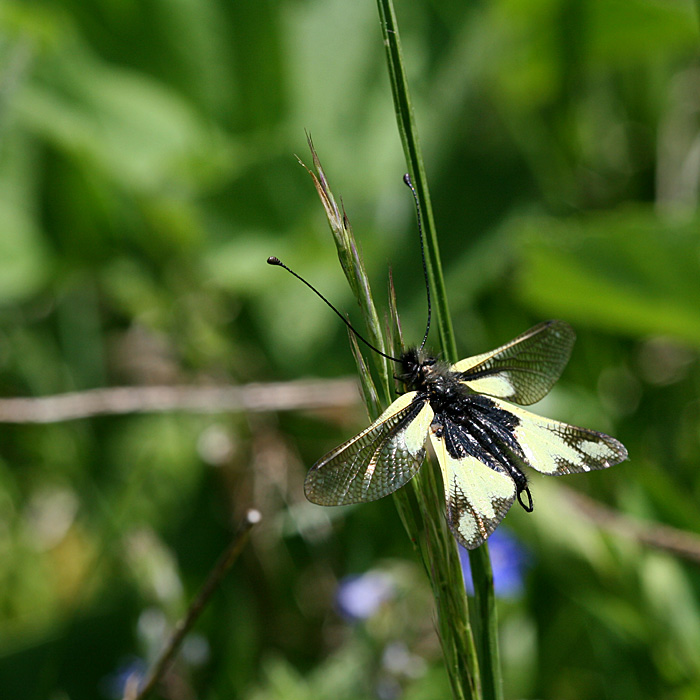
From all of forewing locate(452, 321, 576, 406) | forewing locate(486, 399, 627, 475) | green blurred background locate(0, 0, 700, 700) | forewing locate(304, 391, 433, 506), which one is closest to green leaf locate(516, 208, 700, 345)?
green blurred background locate(0, 0, 700, 700)

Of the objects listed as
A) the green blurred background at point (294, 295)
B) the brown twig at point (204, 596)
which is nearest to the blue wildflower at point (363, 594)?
the green blurred background at point (294, 295)

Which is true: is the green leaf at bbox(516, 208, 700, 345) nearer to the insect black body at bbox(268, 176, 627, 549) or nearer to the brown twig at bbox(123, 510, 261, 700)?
the insect black body at bbox(268, 176, 627, 549)

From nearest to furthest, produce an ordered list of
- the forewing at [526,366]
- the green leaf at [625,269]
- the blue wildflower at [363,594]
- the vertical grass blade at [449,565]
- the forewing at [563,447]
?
the vertical grass blade at [449,565]
the forewing at [563,447]
the forewing at [526,366]
the blue wildflower at [363,594]
the green leaf at [625,269]

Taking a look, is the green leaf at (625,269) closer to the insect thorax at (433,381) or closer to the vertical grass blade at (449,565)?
the insect thorax at (433,381)

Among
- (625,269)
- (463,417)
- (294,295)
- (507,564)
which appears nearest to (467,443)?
(463,417)

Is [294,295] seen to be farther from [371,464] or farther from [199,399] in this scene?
[371,464]
